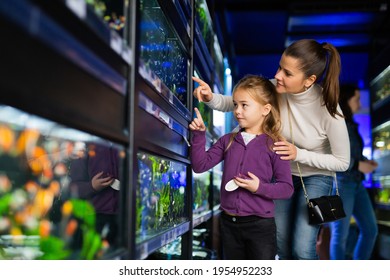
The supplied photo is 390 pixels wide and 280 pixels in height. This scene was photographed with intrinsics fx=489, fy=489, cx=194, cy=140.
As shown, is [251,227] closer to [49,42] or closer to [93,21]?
[93,21]

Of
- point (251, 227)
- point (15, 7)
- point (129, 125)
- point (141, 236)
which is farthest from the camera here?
point (251, 227)

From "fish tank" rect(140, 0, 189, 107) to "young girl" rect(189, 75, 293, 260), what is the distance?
0.77 feet

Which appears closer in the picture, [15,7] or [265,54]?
[15,7]

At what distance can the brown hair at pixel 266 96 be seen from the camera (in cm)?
200

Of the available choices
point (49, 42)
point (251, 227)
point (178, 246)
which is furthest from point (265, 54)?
point (49, 42)

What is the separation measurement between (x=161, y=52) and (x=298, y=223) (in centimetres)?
95

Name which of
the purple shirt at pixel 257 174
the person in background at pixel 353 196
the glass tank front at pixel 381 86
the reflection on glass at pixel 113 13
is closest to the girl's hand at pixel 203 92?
the purple shirt at pixel 257 174

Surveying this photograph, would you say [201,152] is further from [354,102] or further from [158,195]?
[354,102]

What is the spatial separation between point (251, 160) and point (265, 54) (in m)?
4.21

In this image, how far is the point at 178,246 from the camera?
247cm

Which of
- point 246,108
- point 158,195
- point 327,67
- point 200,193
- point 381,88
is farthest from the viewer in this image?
point 381,88

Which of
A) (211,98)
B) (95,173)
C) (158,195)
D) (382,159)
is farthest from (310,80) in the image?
(382,159)

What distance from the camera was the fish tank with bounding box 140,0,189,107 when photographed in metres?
1.57

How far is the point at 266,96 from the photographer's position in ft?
6.66
